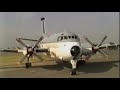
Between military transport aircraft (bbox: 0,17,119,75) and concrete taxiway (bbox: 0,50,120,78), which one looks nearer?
concrete taxiway (bbox: 0,50,120,78)

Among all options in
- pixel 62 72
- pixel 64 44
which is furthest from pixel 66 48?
pixel 62 72

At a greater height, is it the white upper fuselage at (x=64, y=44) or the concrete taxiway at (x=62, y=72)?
the white upper fuselage at (x=64, y=44)

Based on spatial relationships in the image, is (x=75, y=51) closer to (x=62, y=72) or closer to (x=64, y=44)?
(x=64, y=44)

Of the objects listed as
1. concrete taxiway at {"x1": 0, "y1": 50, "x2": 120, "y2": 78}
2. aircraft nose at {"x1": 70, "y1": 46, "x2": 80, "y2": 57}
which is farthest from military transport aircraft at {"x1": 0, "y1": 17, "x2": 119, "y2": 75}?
concrete taxiway at {"x1": 0, "y1": 50, "x2": 120, "y2": 78}

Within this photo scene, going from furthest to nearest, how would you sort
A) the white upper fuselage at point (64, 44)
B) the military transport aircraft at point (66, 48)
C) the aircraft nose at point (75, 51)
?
1. the white upper fuselage at point (64, 44)
2. the military transport aircraft at point (66, 48)
3. the aircraft nose at point (75, 51)

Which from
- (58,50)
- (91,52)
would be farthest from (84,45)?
(58,50)

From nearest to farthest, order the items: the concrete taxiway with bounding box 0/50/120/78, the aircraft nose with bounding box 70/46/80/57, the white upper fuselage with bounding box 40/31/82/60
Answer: the concrete taxiway with bounding box 0/50/120/78 → the aircraft nose with bounding box 70/46/80/57 → the white upper fuselage with bounding box 40/31/82/60

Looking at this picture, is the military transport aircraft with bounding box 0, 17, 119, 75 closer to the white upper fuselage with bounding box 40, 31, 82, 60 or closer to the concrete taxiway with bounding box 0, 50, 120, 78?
the white upper fuselage with bounding box 40, 31, 82, 60

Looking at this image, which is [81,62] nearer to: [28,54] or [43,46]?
[43,46]

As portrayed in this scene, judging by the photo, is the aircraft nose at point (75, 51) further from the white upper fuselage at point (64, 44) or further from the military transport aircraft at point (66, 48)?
the white upper fuselage at point (64, 44)

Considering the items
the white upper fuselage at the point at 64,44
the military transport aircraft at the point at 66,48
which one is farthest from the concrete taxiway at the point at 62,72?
the white upper fuselage at the point at 64,44

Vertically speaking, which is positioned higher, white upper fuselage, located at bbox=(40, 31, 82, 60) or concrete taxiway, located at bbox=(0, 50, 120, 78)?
white upper fuselage, located at bbox=(40, 31, 82, 60)

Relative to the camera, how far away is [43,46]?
26.3 meters

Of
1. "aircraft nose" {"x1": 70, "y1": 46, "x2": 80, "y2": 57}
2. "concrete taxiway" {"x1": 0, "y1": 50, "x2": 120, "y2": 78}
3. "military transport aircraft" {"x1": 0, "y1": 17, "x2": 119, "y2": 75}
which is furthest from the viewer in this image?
"military transport aircraft" {"x1": 0, "y1": 17, "x2": 119, "y2": 75}
